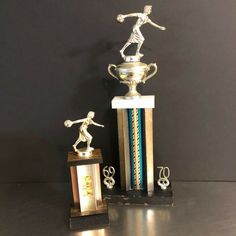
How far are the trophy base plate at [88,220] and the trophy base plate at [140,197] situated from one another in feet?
0.36

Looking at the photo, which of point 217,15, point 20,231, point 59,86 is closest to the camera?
point 20,231

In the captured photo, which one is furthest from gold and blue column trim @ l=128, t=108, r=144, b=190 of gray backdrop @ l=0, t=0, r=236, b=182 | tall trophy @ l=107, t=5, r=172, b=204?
gray backdrop @ l=0, t=0, r=236, b=182

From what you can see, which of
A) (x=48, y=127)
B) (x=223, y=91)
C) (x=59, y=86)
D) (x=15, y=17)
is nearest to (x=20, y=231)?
(x=48, y=127)

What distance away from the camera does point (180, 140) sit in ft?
4.03

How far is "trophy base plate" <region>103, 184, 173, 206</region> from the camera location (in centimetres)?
109

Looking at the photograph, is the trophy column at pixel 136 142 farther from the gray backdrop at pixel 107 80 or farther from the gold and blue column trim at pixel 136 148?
the gray backdrop at pixel 107 80

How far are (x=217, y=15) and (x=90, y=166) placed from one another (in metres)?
0.71

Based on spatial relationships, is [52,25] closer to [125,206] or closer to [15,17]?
[15,17]

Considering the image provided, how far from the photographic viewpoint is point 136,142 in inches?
43.6

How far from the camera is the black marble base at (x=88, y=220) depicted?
0.97 meters

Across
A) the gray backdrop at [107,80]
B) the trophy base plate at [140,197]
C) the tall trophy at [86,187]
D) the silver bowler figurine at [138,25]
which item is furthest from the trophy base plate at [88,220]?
the silver bowler figurine at [138,25]

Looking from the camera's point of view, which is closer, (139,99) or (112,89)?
(139,99)

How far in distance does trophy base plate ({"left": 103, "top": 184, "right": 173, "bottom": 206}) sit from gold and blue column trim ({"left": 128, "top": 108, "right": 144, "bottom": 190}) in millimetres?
41

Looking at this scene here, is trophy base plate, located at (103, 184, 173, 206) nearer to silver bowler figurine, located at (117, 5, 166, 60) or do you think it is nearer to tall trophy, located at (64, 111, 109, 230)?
tall trophy, located at (64, 111, 109, 230)
